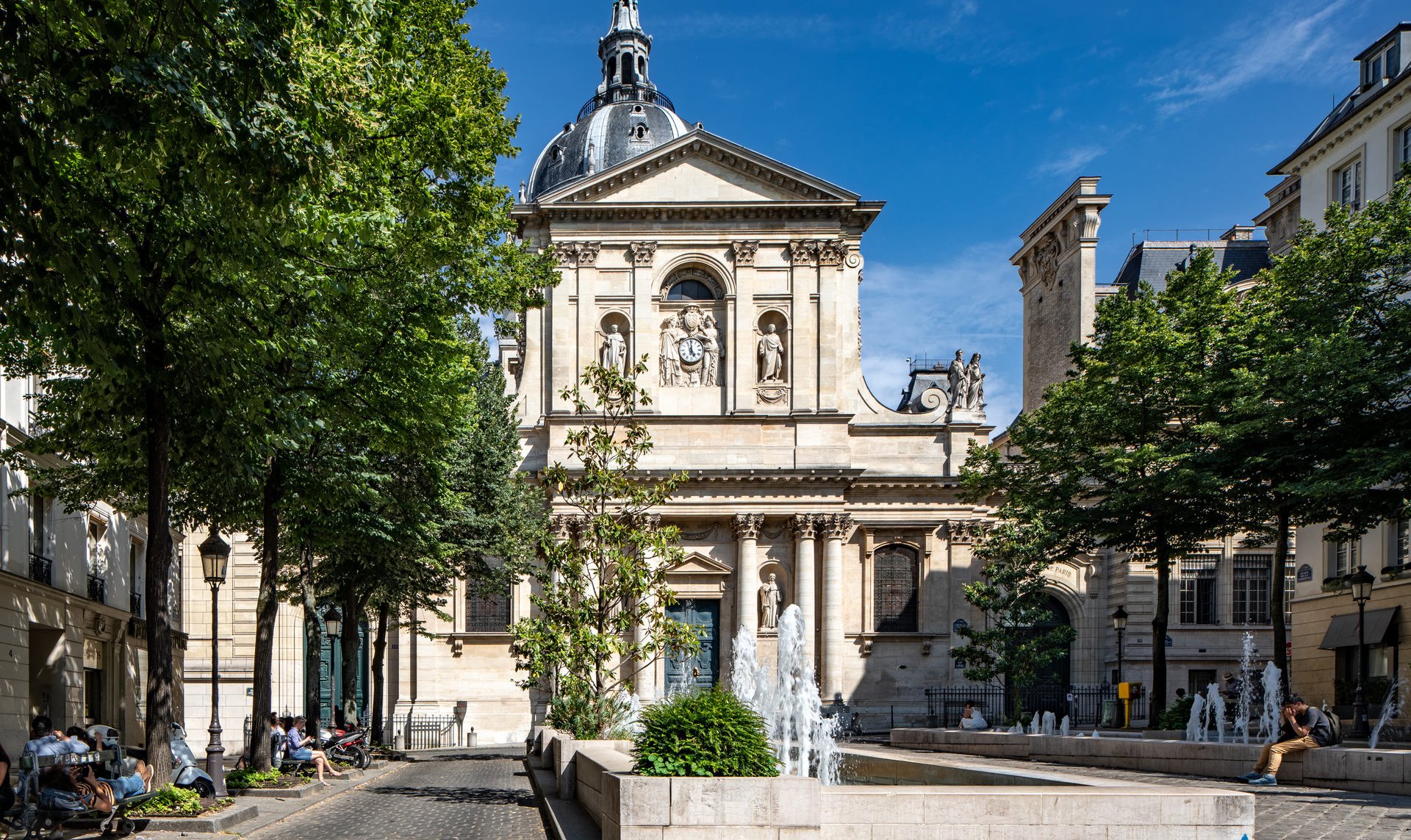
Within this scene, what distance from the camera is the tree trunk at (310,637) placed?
1171 inches

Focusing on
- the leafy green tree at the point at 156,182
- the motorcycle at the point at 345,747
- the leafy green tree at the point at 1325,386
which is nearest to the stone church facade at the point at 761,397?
the leafy green tree at the point at 1325,386

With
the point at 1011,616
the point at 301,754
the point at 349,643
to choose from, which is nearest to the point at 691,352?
the point at 1011,616

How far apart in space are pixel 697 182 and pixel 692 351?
6.34 metres

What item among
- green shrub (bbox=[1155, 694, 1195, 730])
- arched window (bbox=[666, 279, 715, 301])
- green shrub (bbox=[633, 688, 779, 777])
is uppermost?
arched window (bbox=[666, 279, 715, 301])

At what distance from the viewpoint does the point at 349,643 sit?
103ft

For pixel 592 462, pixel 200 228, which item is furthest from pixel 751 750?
pixel 592 462

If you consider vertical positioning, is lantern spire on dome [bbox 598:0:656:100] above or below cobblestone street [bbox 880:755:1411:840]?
above

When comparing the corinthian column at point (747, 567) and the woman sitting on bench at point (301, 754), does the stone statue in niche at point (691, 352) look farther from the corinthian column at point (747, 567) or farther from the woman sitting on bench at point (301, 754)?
the woman sitting on bench at point (301, 754)

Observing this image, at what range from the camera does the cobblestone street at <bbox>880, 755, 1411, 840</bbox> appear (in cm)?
1330

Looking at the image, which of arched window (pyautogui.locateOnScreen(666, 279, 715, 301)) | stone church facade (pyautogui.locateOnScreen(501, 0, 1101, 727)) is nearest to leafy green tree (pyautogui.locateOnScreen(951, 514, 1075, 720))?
stone church facade (pyautogui.locateOnScreen(501, 0, 1101, 727))

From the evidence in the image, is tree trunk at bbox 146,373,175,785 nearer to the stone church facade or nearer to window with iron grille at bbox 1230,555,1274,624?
the stone church facade

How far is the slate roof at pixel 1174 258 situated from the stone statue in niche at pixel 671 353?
817 inches

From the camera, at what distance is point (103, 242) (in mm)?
10805

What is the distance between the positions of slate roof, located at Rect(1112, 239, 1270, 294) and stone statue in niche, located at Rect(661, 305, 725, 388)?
19555 millimetres
